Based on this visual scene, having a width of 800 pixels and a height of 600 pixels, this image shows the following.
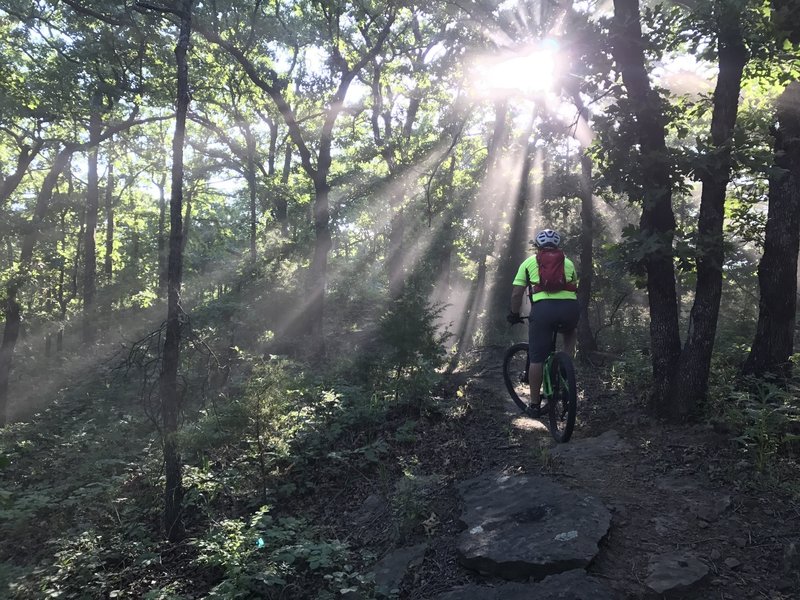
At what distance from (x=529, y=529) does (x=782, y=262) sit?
481 cm

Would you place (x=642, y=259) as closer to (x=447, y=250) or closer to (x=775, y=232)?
(x=775, y=232)

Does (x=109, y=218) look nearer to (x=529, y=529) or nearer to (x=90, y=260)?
(x=90, y=260)

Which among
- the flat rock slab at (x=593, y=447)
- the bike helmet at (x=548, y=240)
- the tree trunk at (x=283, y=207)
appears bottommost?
the flat rock slab at (x=593, y=447)

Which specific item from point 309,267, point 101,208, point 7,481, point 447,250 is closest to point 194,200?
point 101,208

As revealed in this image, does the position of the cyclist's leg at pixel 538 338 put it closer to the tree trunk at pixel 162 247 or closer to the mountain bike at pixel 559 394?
the mountain bike at pixel 559 394

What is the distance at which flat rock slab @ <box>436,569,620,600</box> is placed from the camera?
314 cm

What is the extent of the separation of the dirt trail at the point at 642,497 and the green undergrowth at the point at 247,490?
0.47 meters

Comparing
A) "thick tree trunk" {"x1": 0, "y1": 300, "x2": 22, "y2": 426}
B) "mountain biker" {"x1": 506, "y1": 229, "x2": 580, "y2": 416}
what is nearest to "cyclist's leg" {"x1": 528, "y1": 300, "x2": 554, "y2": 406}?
"mountain biker" {"x1": 506, "y1": 229, "x2": 580, "y2": 416}

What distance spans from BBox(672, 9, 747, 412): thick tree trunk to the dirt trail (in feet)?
1.75

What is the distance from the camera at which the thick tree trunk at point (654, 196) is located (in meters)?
5.84

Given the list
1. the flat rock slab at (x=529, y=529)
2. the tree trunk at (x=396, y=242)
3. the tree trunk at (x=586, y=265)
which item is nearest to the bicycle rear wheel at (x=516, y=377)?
the flat rock slab at (x=529, y=529)

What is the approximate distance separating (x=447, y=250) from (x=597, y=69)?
13286 millimetres

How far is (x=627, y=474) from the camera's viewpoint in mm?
4879

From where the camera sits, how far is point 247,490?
6.40 meters
